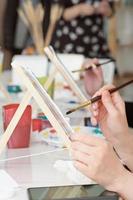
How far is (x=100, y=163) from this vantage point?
889 millimetres

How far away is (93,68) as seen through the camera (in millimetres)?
1870

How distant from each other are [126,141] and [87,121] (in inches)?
15.0

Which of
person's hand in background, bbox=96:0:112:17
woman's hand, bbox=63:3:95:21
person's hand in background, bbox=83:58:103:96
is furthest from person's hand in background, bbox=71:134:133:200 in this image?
person's hand in background, bbox=96:0:112:17

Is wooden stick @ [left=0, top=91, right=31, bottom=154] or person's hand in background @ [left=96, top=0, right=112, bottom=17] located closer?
wooden stick @ [left=0, top=91, right=31, bottom=154]

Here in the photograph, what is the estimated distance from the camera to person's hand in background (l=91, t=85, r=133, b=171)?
3.77ft

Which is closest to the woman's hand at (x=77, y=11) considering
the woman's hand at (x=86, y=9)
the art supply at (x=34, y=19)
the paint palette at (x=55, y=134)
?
the woman's hand at (x=86, y=9)

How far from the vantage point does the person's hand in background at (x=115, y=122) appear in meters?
1.15

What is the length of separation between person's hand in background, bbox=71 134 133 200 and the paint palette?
0.40 m

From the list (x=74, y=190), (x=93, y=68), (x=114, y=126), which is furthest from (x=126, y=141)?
(x=93, y=68)

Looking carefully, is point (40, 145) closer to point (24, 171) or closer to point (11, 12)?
point (24, 171)

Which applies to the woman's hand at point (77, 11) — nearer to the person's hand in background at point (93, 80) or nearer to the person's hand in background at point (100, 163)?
the person's hand in background at point (93, 80)

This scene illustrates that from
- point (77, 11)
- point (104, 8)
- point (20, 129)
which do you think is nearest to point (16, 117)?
point (20, 129)

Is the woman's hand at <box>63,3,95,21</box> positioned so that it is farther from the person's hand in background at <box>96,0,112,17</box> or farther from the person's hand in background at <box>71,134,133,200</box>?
the person's hand in background at <box>71,134,133,200</box>

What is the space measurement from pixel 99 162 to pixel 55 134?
1.60 ft
